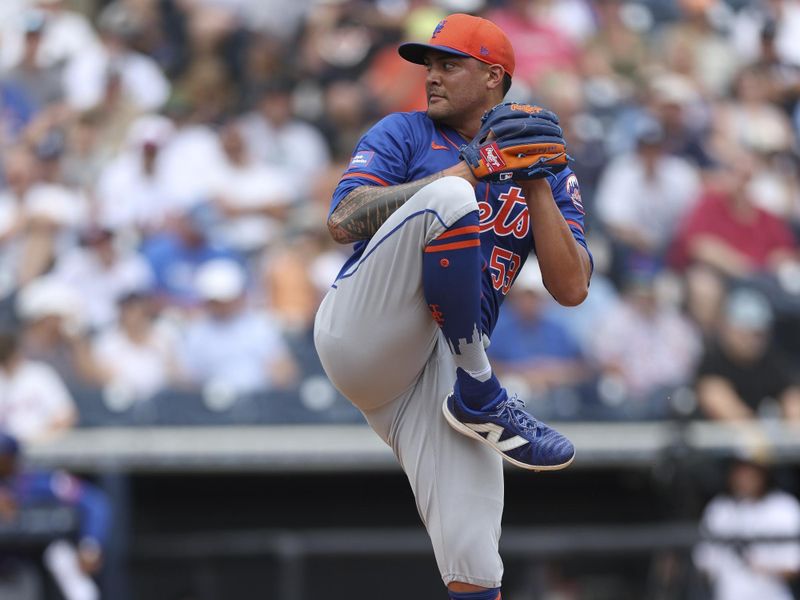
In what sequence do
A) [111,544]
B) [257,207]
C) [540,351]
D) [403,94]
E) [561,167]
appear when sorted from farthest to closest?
[403,94], [257,207], [540,351], [111,544], [561,167]

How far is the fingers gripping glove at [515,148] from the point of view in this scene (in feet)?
12.0

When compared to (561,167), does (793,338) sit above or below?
below

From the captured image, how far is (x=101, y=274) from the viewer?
27.3ft

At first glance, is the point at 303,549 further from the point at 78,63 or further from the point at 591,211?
the point at 78,63

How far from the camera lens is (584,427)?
786cm

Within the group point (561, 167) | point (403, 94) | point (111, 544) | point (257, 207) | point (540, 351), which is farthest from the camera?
point (403, 94)

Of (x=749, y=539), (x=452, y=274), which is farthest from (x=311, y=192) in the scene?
(x=452, y=274)

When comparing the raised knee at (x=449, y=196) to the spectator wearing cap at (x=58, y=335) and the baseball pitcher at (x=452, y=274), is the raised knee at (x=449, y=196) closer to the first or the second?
the baseball pitcher at (x=452, y=274)

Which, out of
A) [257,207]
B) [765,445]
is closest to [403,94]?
[257,207]

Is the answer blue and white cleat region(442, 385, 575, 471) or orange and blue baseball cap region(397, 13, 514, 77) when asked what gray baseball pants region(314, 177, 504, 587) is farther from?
orange and blue baseball cap region(397, 13, 514, 77)

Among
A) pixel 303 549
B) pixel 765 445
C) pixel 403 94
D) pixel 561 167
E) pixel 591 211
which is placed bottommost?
pixel 303 549

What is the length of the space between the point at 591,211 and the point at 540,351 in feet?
4.21

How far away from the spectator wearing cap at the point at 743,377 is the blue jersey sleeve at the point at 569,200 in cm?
394

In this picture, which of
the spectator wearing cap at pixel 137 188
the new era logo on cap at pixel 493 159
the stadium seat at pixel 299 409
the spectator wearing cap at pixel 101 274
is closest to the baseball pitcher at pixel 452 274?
the new era logo on cap at pixel 493 159
